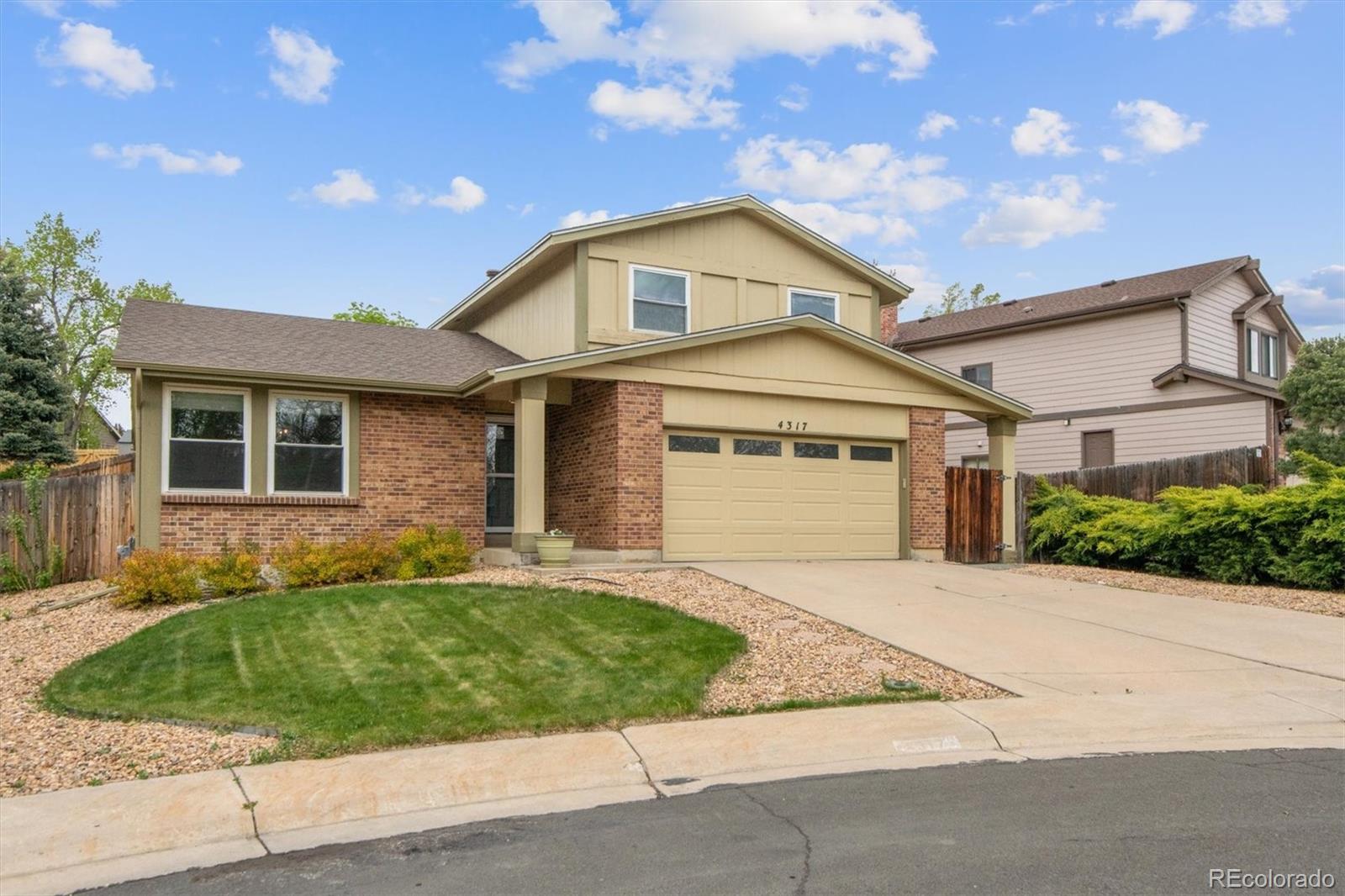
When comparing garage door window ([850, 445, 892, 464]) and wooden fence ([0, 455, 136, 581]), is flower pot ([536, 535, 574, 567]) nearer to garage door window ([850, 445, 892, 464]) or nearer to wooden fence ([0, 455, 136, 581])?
garage door window ([850, 445, 892, 464])

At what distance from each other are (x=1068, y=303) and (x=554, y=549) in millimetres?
18385

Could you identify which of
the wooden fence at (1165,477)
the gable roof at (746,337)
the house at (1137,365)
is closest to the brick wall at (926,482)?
the gable roof at (746,337)

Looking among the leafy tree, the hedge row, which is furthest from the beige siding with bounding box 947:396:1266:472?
the hedge row

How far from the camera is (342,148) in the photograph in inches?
801

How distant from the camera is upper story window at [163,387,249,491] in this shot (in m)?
14.1

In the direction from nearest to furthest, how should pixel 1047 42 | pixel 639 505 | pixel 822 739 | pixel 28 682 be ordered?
pixel 822 739, pixel 28 682, pixel 639 505, pixel 1047 42

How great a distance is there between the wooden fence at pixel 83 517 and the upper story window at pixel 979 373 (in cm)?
2102

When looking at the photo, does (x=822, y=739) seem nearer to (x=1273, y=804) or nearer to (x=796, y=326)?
(x=1273, y=804)

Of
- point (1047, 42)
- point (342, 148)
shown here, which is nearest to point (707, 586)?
point (1047, 42)

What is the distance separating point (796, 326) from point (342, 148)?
10.8 m

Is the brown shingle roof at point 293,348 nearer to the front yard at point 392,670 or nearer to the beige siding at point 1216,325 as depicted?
the front yard at point 392,670

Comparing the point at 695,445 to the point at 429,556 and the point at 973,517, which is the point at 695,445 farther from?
the point at 973,517

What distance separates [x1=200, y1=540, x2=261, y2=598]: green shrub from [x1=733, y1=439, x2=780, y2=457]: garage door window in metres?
7.39

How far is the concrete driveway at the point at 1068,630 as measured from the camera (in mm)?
8742
